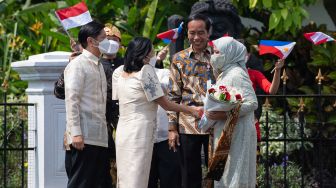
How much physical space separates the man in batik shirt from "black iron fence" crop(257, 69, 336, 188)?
160 centimetres

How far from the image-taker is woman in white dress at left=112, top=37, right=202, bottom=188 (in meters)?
7.13

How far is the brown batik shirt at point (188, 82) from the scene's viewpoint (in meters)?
7.50

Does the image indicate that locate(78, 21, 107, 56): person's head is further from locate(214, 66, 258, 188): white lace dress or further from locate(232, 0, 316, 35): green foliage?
locate(232, 0, 316, 35): green foliage

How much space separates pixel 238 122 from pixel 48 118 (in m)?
2.30

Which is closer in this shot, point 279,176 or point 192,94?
point 192,94

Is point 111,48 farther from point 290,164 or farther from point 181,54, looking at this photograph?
point 290,164

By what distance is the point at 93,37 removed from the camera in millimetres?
7309

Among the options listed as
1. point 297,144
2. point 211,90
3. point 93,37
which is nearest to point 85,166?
point 93,37

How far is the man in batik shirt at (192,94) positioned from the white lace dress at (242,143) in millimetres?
621

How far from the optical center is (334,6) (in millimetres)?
12156

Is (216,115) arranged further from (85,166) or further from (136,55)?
(85,166)

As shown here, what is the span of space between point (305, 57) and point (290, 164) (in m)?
2.42

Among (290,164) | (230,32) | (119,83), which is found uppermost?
(230,32)

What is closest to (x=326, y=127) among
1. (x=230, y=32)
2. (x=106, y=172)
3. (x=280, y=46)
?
(x=230, y=32)
